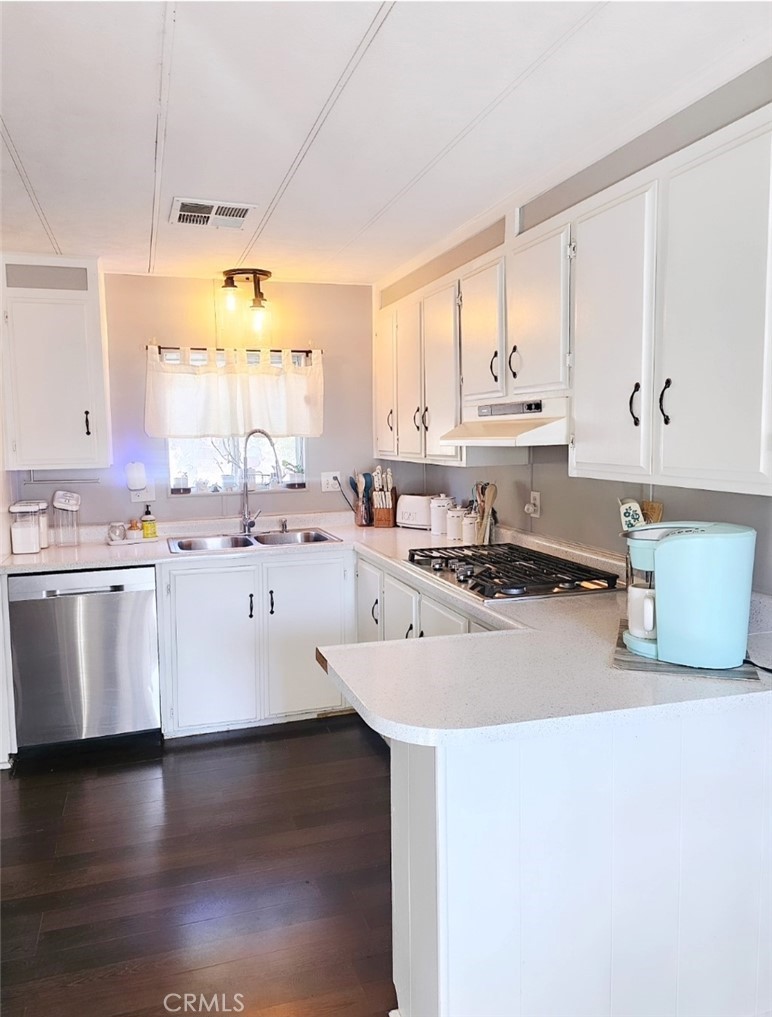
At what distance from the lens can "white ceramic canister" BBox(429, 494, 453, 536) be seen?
3.88 m

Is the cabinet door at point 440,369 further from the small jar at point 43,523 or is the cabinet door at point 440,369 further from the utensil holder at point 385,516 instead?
the small jar at point 43,523

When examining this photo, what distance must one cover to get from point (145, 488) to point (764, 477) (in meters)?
3.26

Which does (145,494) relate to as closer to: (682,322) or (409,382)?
(409,382)

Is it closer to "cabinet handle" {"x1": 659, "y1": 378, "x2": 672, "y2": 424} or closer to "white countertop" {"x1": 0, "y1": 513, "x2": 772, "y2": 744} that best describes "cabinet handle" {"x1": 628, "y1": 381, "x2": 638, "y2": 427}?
"cabinet handle" {"x1": 659, "y1": 378, "x2": 672, "y2": 424}

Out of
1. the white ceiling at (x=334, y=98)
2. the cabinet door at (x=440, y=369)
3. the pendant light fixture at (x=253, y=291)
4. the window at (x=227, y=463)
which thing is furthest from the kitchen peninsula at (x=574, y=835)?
the pendant light fixture at (x=253, y=291)

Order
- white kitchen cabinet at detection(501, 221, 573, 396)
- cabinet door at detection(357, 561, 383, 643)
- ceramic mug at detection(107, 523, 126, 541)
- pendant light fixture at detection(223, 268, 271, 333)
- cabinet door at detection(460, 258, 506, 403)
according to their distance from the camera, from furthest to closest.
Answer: pendant light fixture at detection(223, 268, 271, 333) < ceramic mug at detection(107, 523, 126, 541) < cabinet door at detection(357, 561, 383, 643) < cabinet door at detection(460, 258, 506, 403) < white kitchen cabinet at detection(501, 221, 573, 396)

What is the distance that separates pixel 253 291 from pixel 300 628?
1.92 metres

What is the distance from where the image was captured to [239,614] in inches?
141

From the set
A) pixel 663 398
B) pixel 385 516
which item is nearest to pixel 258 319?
pixel 385 516

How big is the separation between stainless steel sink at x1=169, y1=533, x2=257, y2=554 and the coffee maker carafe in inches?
105

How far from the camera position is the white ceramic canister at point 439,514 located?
388cm

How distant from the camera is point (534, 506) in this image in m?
3.23

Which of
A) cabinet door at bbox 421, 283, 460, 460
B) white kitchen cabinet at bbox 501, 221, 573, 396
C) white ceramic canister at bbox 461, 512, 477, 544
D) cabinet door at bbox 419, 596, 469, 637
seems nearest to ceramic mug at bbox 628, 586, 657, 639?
cabinet door at bbox 419, 596, 469, 637

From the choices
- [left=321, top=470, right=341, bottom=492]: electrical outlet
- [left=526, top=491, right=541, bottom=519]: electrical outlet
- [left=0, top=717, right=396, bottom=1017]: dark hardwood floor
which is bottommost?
[left=0, top=717, right=396, bottom=1017]: dark hardwood floor
